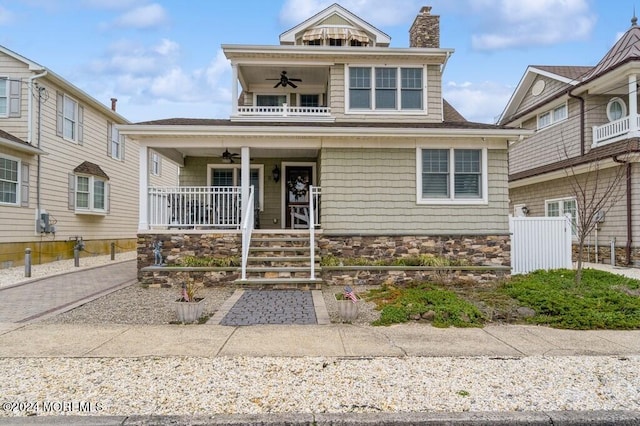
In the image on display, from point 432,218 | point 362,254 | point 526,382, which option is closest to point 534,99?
point 432,218

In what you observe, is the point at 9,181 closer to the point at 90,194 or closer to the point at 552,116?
the point at 90,194

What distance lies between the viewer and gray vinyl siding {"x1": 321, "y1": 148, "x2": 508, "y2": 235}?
10594mm

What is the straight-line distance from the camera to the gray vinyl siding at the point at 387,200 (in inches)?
417

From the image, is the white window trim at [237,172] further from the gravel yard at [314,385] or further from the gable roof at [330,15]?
the gravel yard at [314,385]

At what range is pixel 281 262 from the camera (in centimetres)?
957

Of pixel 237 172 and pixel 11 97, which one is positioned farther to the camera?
pixel 11 97

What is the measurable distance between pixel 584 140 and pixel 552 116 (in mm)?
2746

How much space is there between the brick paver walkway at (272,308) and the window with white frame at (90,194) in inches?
441

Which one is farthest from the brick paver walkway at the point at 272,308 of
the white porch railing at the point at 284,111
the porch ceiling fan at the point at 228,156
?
the white porch railing at the point at 284,111

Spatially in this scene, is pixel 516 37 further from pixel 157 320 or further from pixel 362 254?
pixel 157 320

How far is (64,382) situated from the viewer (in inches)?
152

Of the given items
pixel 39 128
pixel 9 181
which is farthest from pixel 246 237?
pixel 39 128

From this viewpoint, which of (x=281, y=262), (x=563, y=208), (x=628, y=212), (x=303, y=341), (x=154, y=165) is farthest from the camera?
(x=154, y=165)

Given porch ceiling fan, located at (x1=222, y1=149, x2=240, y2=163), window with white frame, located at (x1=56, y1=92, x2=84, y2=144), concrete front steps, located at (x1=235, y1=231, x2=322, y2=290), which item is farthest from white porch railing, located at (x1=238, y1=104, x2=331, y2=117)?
window with white frame, located at (x1=56, y1=92, x2=84, y2=144)
